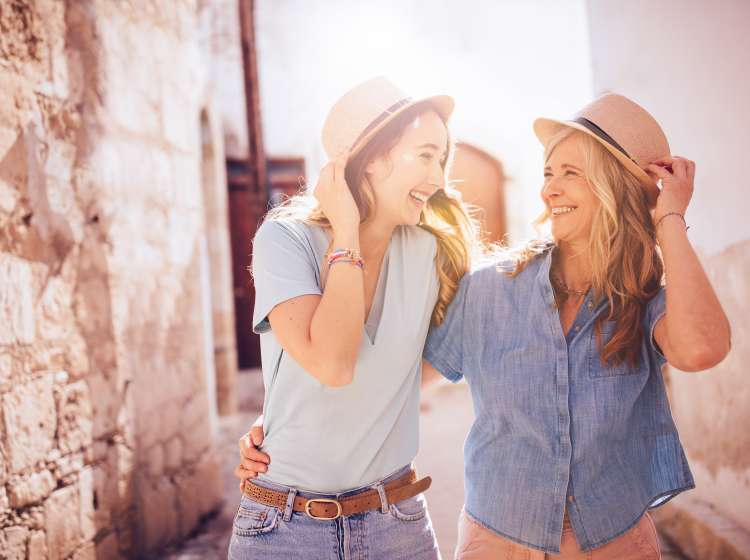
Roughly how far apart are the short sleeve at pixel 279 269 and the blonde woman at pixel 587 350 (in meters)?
0.41

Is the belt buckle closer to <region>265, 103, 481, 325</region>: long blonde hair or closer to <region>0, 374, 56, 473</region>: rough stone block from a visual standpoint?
<region>265, 103, 481, 325</region>: long blonde hair

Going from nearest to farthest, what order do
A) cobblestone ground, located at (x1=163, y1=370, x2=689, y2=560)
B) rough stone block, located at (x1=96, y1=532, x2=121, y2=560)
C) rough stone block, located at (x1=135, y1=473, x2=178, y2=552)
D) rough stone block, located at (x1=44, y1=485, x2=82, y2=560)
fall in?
rough stone block, located at (x1=44, y1=485, x2=82, y2=560)
rough stone block, located at (x1=96, y1=532, x2=121, y2=560)
rough stone block, located at (x1=135, y1=473, x2=178, y2=552)
cobblestone ground, located at (x1=163, y1=370, x2=689, y2=560)

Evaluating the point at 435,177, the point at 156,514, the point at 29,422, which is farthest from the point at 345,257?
the point at 156,514

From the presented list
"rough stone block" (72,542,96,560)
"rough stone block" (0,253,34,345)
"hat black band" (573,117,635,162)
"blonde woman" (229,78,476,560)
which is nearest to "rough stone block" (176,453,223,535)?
"rough stone block" (72,542,96,560)

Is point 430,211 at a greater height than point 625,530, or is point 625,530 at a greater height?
point 430,211

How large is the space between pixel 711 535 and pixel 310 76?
6.90m

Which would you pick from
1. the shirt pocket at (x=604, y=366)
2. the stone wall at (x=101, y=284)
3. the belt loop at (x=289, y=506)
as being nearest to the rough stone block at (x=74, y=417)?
the stone wall at (x=101, y=284)

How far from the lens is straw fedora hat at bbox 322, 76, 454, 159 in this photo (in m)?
1.68

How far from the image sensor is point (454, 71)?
7.89 meters

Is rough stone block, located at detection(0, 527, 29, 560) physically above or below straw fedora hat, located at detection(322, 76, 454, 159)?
below

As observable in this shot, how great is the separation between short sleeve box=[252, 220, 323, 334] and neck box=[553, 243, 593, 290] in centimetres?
66

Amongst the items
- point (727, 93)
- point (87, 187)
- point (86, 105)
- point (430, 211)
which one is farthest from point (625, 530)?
point (86, 105)

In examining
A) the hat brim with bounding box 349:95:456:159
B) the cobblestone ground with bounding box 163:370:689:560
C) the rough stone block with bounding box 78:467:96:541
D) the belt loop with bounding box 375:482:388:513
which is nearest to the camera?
the belt loop with bounding box 375:482:388:513

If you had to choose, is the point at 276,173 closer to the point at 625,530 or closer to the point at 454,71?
the point at 454,71
